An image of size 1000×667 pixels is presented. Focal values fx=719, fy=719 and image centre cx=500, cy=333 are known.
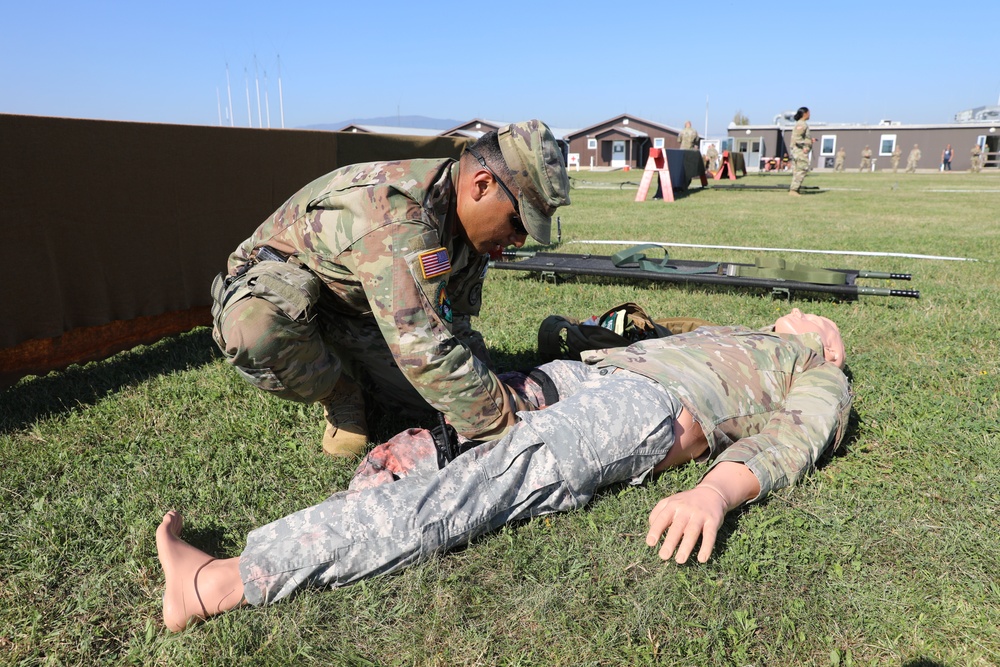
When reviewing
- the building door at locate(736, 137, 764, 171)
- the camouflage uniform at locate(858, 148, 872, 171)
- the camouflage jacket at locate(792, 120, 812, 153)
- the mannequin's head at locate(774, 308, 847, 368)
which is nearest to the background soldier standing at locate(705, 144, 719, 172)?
the building door at locate(736, 137, 764, 171)

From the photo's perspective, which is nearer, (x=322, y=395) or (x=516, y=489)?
(x=516, y=489)

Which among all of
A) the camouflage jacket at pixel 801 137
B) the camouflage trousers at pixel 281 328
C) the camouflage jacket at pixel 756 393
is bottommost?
the camouflage jacket at pixel 756 393

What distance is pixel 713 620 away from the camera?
72.3 inches

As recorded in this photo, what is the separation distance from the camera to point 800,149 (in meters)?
16.7

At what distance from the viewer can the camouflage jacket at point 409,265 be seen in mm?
2180

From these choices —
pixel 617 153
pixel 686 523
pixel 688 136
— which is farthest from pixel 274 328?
pixel 617 153

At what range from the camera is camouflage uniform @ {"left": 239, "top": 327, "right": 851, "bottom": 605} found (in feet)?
6.15

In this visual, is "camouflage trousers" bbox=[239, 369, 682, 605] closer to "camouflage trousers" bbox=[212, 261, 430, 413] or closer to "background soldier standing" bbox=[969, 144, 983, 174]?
"camouflage trousers" bbox=[212, 261, 430, 413]

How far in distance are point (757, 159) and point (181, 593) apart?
4683cm

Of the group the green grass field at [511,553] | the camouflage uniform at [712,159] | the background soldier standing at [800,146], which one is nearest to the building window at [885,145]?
the camouflage uniform at [712,159]

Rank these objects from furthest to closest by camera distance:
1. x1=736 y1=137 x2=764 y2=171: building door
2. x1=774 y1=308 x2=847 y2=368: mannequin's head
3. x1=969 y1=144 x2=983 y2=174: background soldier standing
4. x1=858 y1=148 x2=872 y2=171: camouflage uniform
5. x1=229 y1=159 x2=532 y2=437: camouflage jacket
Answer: x1=736 y1=137 x2=764 y2=171: building door
x1=858 y1=148 x2=872 y2=171: camouflage uniform
x1=969 y1=144 x2=983 y2=174: background soldier standing
x1=774 y1=308 x2=847 y2=368: mannequin's head
x1=229 y1=159 x2=532 y2=437: camouflage jacket

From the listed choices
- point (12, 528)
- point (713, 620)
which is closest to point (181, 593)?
point (12, 528)

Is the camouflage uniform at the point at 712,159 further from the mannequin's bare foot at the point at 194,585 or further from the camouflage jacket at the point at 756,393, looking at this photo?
the mannequin's bare foot at the point at 194,585

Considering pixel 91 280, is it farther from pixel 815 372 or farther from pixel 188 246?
pixel 815 372
